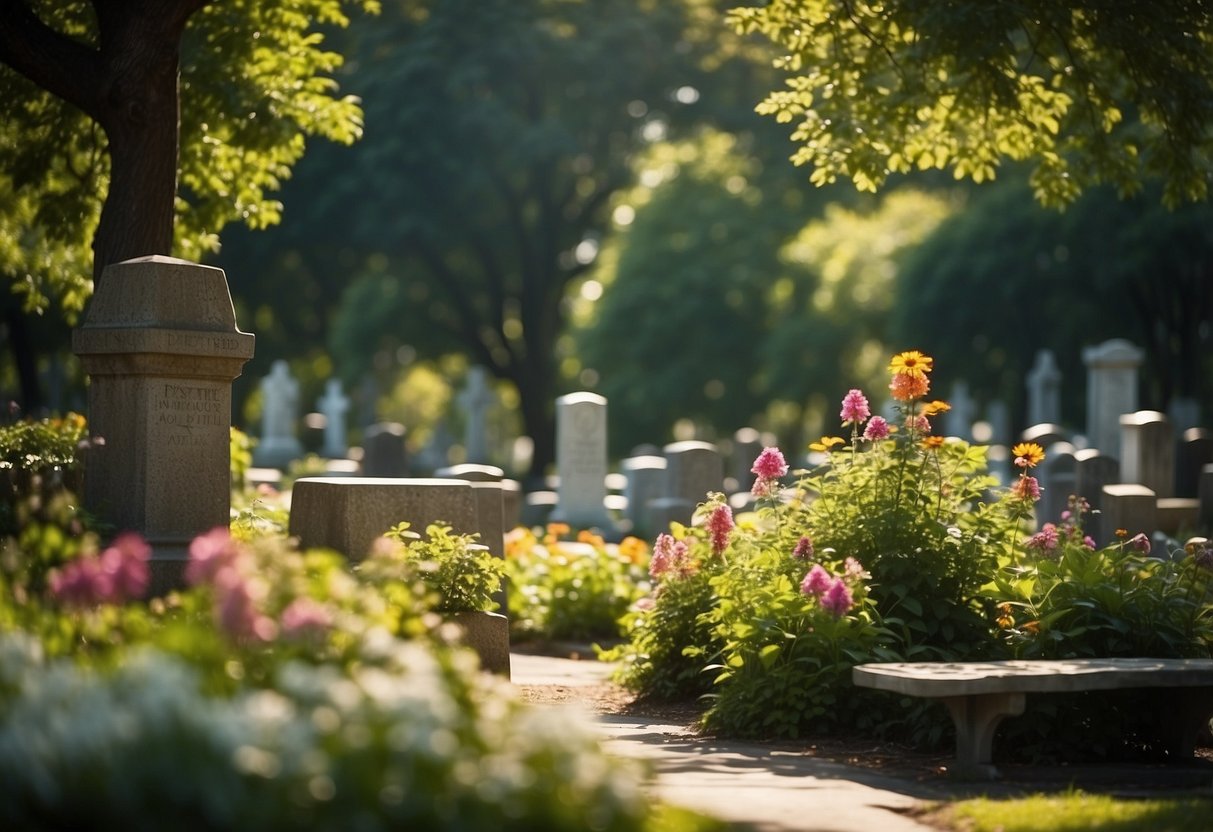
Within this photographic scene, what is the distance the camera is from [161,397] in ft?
34.0

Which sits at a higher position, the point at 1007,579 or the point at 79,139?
the point at 79,139

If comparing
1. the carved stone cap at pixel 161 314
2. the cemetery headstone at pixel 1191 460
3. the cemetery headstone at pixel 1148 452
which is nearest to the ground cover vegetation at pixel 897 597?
the carved stone cap at pixel 161 314

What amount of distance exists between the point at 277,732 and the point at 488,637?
22.4 ft

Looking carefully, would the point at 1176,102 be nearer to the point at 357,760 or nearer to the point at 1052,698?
the point at 1052,698

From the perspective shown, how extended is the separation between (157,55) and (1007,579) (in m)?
6.89

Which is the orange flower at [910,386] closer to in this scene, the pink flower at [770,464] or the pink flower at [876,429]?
the pink flower at [876,429]

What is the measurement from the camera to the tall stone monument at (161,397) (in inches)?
406

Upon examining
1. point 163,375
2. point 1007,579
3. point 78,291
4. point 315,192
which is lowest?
point 1007,579

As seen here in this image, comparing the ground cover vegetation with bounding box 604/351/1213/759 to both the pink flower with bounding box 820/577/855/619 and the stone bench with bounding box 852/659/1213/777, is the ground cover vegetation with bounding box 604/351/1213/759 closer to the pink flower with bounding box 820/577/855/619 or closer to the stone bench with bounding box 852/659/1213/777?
the pink flower with bounding box 820/577/855/619

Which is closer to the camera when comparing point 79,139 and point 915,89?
point 915,89

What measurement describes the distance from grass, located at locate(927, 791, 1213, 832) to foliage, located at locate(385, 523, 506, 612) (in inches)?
158

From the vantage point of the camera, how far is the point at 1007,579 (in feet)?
33.9

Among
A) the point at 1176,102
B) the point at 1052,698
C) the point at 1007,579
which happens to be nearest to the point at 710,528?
the point at 1007,579

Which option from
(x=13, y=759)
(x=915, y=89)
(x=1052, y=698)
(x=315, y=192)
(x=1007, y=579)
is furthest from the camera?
(x=315, y=192)
